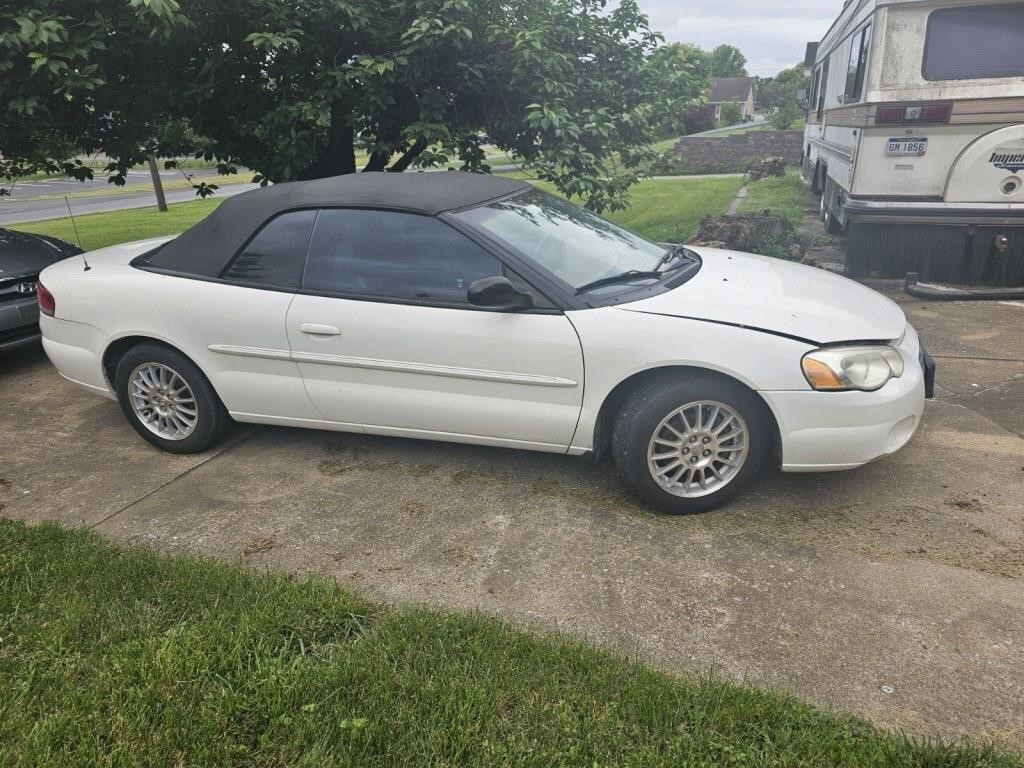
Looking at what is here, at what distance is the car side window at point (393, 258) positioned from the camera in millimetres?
3711

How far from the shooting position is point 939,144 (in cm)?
663

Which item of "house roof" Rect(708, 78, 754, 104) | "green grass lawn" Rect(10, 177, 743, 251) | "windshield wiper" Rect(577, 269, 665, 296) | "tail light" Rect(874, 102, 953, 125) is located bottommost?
"green grass lawn" Rect(10, 177, 743, 251)

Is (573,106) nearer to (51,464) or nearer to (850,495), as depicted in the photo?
(850,495)

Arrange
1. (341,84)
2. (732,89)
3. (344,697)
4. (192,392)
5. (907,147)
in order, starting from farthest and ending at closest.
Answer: (732,89) → (907,147) → (341,84) → (192,392) → (344,697)

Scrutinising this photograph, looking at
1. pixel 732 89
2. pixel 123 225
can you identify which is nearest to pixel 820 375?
pixel 123 225

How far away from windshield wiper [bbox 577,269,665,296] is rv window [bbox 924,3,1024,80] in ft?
14.3

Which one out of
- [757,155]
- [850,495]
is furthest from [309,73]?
[757,155]

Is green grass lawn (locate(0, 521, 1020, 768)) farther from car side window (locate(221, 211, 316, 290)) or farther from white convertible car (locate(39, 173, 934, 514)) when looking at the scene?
car side window (locate(221, 211, 316, 290))

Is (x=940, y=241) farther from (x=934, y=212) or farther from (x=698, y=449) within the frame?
(x=698, y=449)

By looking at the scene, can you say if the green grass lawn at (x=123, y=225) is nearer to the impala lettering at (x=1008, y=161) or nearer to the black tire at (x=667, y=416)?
the black tire at (x=667, y=416)

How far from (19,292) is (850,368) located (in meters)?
5.99

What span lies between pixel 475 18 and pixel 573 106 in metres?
1.12

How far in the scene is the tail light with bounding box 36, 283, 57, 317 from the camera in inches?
179

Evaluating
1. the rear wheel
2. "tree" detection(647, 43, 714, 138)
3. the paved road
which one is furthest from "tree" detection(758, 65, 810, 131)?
the paved road
